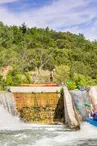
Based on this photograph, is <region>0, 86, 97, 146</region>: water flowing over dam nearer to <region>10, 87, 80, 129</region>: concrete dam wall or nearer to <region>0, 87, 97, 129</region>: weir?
→ <region>0, 87, 97, 129</region>: weir

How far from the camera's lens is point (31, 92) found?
77.5ft

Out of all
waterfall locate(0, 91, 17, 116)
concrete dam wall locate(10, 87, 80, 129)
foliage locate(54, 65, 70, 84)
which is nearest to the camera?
waterfall locate(0, 91, 17, 116)

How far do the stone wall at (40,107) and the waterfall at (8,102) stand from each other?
396mm

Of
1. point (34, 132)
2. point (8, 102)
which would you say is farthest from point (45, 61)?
point (34, 132)

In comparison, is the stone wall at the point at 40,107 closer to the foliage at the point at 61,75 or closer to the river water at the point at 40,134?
the river water at the point at 40,134

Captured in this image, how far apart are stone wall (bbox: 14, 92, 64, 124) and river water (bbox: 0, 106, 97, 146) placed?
3.01ft

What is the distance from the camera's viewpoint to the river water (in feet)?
53.3

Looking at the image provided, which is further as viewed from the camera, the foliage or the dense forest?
the foliage

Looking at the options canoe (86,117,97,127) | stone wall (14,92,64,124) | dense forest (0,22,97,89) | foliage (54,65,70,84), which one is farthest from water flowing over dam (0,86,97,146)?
foliage (54,65,70,84)

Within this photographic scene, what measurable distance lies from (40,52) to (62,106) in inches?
969

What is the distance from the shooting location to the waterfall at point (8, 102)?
22297 millimetres

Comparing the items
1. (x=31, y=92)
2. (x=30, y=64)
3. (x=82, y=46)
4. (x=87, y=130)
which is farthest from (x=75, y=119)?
(x=82, y=46)

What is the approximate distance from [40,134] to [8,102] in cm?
493

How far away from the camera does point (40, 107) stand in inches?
912
